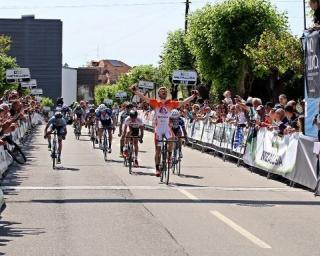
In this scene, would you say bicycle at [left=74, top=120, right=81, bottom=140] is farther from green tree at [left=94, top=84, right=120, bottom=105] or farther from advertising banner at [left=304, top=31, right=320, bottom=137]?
green tree at [left=94, top=84, right=120, bottom=105]

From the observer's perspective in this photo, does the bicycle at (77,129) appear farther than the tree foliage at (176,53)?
No

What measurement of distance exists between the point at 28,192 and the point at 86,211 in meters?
3.00

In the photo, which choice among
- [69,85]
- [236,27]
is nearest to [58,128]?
[236,27]

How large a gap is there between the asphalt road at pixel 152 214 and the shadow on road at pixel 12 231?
0.01m

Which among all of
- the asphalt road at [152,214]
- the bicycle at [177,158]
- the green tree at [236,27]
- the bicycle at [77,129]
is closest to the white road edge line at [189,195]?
the asphalt road at [152,214]

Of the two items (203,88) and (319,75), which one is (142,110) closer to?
(203,88)

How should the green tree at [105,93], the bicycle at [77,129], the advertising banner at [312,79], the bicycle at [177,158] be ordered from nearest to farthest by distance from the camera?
1. the advertising banner at [312,79]
2. the bicycle at [177,158]
3. the bicycle at [77,129]
4. the green tree at [105,93]

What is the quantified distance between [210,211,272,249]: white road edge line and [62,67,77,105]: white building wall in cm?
13312

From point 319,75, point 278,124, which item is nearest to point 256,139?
point 278,124

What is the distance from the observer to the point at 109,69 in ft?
604

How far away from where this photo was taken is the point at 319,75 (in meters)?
16.6

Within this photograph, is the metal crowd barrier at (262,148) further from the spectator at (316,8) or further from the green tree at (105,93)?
the green tree at (105,93)

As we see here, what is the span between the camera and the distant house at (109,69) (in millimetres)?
175788

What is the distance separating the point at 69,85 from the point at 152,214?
13974 centimetres
